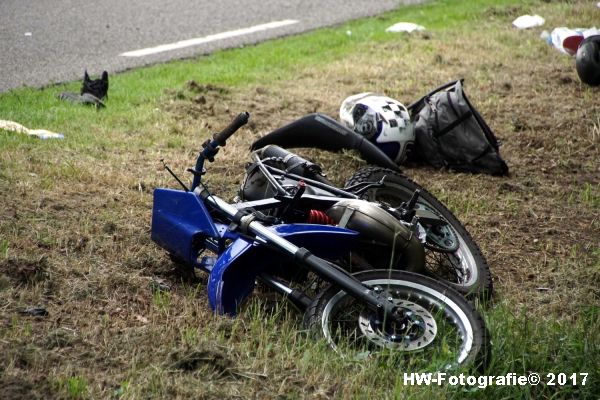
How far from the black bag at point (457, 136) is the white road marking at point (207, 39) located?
12.0 ft

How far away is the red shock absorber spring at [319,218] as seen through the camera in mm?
4126

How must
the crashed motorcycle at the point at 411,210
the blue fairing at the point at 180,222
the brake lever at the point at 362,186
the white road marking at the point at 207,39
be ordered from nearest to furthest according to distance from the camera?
the blue fairing at the point at 180,222 → the crashed motorcycle at the point at 411,210 → the brake lever at the point at 362,186 → the white road marking at the point at 207,39

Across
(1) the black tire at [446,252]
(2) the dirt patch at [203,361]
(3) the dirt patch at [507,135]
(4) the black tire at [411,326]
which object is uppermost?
(2) the dirt patch at [203,361]

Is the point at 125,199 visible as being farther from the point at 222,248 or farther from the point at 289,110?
the point at 289,110

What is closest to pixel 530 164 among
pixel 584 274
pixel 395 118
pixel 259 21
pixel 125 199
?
pixel 395 118

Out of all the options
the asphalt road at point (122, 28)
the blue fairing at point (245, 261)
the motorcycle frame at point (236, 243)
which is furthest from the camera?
the asphalt road at point (122, 28)

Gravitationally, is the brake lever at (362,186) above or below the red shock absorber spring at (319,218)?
below

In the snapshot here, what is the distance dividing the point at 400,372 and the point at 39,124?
3.81m

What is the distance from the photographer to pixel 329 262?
375 centimetres

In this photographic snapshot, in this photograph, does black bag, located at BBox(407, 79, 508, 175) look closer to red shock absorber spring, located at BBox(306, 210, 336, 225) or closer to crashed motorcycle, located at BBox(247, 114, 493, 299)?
crashed motorcycle, located at BBox(247, 114, 493, 299)

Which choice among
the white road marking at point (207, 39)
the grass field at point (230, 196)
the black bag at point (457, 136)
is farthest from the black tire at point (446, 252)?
the white road marking at point (207, 39)

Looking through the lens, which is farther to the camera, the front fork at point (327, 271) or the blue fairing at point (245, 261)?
the blue fairing at point (245, 261)

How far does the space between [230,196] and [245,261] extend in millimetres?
1556

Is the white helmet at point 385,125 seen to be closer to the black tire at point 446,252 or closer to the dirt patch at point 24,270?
the black tire at point 446,252
